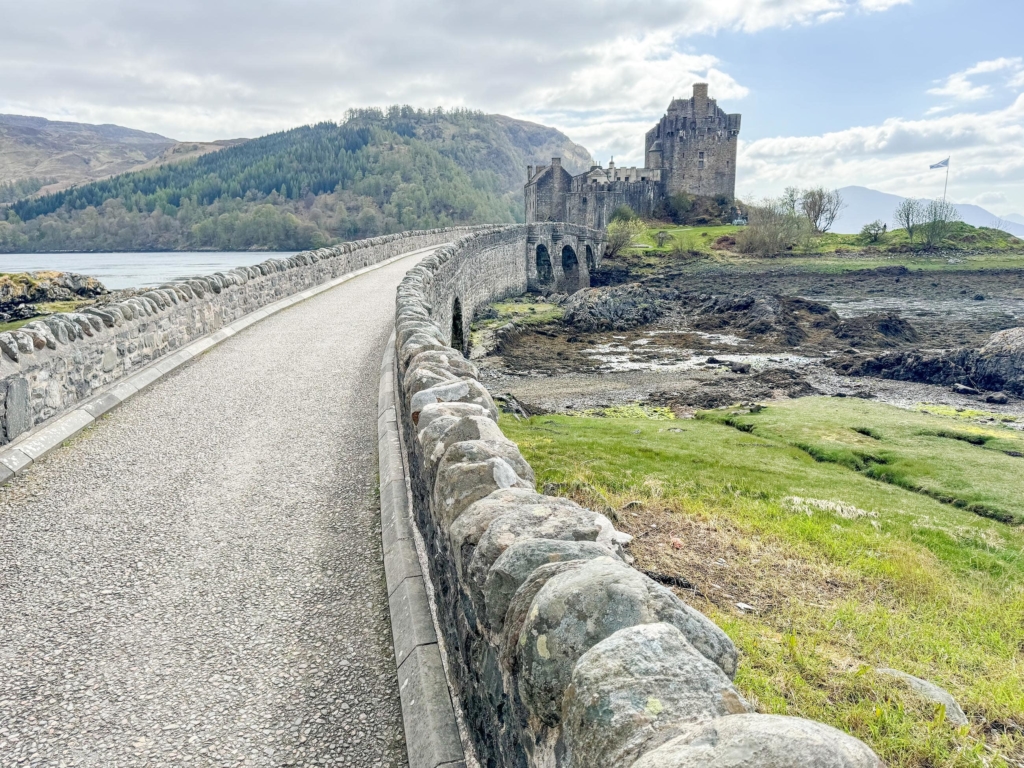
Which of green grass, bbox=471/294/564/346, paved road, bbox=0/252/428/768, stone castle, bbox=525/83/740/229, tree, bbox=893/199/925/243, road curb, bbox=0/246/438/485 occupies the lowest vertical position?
green grass, bbox=471/294/564/346

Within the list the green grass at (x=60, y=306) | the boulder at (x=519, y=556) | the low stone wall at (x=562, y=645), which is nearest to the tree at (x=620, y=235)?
the green grass at (x=60, y=306)

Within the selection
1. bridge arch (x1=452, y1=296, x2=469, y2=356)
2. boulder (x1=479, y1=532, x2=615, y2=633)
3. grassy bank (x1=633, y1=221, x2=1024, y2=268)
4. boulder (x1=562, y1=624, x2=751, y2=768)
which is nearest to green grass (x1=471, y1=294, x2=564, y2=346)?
bridge arch (x1=452, y1=296, x2=469, y2=356)

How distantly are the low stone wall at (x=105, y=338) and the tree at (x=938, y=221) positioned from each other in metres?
67.0

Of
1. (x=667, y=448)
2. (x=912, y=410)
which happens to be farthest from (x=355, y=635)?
(x=912, y=410)

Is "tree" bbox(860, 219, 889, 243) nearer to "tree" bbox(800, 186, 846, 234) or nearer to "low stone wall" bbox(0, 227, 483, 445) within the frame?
"tree" bbox(800, 186, 846, 234)

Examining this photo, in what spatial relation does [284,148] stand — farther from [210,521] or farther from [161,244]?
[210,521]

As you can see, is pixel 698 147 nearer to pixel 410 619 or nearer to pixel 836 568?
pixel 836 568

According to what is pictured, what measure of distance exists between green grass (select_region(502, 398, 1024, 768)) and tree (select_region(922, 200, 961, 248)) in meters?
60.4

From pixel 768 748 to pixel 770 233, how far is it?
7081 cm

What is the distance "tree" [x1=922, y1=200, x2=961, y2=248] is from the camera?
66438mm

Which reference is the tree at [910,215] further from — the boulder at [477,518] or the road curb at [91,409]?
the boulder at [477,518]

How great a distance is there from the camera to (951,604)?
7.11 meters

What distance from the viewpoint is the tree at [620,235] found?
68.1 metres

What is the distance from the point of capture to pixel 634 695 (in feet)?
6.58
